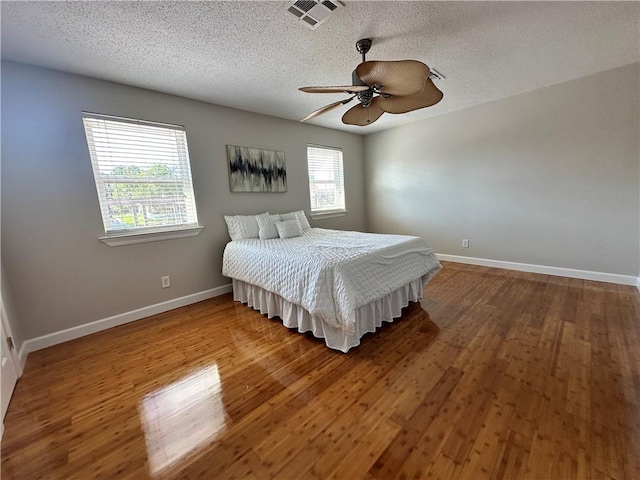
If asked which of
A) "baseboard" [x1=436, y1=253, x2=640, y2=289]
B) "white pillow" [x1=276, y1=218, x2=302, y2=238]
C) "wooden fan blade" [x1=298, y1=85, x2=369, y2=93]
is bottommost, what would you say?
"baseboard" [x1=436, y1=253, x2=640, y2=289]

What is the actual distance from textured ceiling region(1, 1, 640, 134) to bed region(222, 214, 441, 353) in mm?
1660

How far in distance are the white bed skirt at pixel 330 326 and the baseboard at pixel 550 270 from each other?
1742 millimetres

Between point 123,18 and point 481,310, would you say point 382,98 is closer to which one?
point 123,18

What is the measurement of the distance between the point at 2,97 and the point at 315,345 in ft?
10.1

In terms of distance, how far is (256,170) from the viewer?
346 centimetres

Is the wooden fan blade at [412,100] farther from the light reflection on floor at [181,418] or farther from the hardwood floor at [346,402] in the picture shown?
the light reflection on floor at [181,418]

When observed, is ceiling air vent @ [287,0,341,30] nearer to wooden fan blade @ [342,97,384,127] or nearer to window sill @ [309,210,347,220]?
wooden fan blade @ [342,97,384,127]

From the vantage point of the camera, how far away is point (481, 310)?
2492 mm

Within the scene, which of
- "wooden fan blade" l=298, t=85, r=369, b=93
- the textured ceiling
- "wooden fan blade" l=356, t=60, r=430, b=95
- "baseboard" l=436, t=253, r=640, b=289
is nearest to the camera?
"wooden fan blade" l=356, t=60, r=430, b=95

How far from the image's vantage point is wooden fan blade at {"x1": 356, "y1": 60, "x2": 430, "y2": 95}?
59.4 inches

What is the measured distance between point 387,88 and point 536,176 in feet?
9.22

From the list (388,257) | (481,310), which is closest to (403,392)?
(388,257)

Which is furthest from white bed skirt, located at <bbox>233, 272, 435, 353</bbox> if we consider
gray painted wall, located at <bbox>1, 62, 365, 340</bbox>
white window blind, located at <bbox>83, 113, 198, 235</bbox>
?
Answer: white window blind, located at <bbox>83, 113, 198, 235</bbox>

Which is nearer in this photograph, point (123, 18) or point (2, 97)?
point (123, 18)
